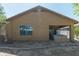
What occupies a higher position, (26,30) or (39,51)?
(26,30)

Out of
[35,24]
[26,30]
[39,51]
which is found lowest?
[39,51]

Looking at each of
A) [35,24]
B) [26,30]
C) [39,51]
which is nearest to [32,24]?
[35,24]

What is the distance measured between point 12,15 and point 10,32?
1.55 m

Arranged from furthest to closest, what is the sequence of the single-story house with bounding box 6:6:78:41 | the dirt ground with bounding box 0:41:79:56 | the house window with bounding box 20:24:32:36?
the house window with bounding box 20:24:32:36 < the single-story house with bounding box 6:6:78:41 < the dirt ground with bounding box 0:41:79:56

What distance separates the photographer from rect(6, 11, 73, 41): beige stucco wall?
1873 centimetres

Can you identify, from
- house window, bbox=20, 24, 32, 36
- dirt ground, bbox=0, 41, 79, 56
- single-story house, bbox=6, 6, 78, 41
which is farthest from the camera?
house window, bbox=20, 24, 32, 36

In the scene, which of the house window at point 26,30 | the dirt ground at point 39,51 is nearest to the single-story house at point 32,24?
the house window at point 26,30

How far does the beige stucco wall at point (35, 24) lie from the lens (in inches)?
738

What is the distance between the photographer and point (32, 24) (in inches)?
739

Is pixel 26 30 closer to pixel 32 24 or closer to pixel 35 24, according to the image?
pixel 32 24

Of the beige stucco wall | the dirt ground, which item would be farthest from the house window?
the dirt ground

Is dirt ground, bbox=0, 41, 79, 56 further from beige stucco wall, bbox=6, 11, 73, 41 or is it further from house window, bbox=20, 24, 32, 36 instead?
house window, bbox=20, 24, 32, 36

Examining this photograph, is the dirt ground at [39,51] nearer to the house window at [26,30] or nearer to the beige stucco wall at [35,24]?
the beige stucco wall at [35,24]

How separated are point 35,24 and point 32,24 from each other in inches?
10.7
